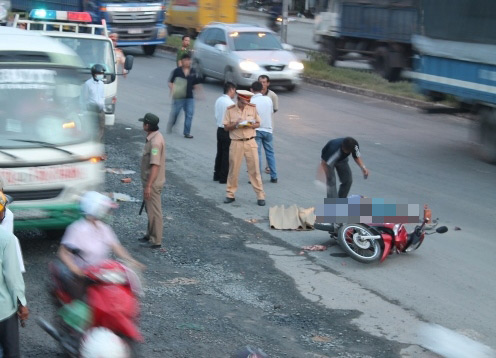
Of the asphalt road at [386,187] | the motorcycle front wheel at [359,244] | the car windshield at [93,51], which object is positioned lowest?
the asphalt road at [386,187]

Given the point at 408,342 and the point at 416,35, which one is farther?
the point at 416,35

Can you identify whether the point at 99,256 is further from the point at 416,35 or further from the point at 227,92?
the point at 416,35

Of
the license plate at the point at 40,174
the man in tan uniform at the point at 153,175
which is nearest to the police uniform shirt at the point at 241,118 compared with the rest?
the man in tan uniform at the point at 153,175

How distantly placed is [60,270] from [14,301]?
758 mm

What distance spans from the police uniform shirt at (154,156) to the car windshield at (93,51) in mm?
6450

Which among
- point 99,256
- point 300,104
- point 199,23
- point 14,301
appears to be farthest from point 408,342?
point 199,23

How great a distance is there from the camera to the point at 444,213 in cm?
1215

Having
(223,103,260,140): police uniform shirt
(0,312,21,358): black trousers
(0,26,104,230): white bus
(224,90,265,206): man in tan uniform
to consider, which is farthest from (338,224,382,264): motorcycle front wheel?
(0,312,21,358): black trousers

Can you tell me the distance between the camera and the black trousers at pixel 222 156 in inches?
536

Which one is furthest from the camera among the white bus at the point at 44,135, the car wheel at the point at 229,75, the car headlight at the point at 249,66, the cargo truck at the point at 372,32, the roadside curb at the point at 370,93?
the cargo truck at the point at 372,32

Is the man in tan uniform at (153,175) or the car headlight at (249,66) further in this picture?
the car headlight at (249,66)

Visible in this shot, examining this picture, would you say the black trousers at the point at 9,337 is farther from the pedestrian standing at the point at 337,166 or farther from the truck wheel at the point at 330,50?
the truck wheel at the point at 330,50

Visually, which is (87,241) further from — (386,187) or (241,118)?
(386,187)

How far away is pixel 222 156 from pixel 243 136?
144 cm
